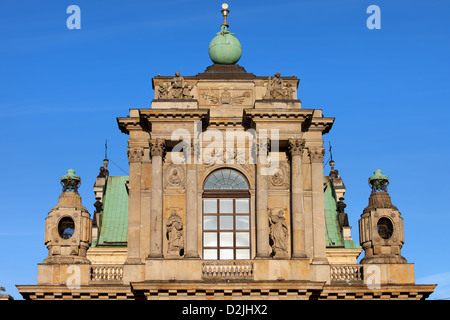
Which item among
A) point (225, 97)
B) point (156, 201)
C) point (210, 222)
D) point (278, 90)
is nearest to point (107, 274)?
point (156, 201)

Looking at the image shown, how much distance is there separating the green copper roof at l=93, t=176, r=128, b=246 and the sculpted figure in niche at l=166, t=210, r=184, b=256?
1032cm

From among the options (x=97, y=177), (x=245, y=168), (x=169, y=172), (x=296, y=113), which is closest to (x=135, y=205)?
(x=169, y=172)

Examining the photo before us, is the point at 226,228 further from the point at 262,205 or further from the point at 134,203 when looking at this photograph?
the point at 134,203

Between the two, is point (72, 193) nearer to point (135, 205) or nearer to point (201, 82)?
point (135, 205)

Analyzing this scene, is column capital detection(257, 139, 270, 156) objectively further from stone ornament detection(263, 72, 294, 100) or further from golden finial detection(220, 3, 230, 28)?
golden finial detection(220, 3, 230, 28)

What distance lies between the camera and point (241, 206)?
42906 millimetres

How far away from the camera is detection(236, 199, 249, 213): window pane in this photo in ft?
141

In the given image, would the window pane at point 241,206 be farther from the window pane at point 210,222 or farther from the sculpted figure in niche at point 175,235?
the sculpted figure in niche at point 175,235

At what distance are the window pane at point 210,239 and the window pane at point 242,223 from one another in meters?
1.12

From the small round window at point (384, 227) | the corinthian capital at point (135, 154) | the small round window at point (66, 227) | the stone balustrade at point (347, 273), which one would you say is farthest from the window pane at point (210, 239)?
the small round window at point (384, 227)

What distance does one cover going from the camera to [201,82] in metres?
44.2

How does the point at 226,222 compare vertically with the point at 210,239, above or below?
above

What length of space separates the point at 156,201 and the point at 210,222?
283 centimetres
